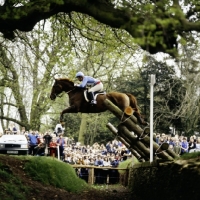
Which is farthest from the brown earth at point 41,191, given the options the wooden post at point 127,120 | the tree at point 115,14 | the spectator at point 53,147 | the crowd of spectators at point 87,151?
the spectator at point 53,147

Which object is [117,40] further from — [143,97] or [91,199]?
[143,97]

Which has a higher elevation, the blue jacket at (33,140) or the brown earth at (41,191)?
the blue jacket at (33,140)

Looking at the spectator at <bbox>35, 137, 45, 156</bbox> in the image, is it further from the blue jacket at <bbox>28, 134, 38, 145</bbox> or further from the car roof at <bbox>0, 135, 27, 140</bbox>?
the car roof at <bbox>0, 135, 27, 140</bbox>

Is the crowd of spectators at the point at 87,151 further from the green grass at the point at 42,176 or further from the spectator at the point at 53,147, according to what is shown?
the green grass at the point at 42,176

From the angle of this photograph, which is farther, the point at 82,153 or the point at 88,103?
the point at 82,153

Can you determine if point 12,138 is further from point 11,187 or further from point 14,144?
point 11,187

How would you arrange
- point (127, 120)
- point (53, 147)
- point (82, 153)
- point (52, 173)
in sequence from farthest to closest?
point (82, 153)
point (53, 147)
point (52, 173)
point (127, 120)

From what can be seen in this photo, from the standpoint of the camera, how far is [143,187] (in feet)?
48.1

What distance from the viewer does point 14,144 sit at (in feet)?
80.6

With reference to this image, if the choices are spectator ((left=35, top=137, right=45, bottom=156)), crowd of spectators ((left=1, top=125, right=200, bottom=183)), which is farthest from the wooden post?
spectator ((left=35, top=137, right=45, bottom=156))

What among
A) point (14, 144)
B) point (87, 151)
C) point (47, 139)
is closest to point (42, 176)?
point (14, 144)

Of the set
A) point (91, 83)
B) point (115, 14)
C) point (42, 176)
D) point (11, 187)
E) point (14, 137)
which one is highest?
point (115, 14)

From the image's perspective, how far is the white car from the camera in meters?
24.5

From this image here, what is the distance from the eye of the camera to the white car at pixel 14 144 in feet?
80.5
